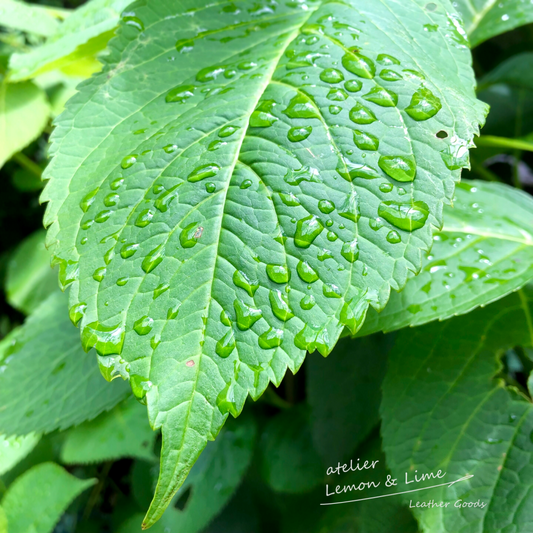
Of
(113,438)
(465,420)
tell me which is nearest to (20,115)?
(113,438)

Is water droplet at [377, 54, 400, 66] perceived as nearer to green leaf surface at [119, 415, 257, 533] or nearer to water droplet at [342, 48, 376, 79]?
water droplet at [342, 48, 376, 79]

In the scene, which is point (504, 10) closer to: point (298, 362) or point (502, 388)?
point (502, 388)

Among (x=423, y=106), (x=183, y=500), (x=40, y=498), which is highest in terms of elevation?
(x=423, y=106)

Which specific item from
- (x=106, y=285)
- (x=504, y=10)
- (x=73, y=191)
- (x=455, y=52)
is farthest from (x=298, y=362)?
(x=504, y=10)

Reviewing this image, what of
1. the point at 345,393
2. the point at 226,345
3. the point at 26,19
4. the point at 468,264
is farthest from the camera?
the point at 26,19

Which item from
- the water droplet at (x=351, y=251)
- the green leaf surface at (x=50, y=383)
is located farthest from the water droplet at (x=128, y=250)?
the green leaf surface at (x=50, y=383)

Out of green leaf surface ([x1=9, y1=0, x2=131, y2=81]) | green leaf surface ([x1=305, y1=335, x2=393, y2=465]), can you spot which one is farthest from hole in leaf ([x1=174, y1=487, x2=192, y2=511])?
green leaf surface ([x1=9, y1=0, x2=131, y2=81])

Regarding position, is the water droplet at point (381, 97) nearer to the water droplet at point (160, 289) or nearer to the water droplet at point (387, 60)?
the water droplet at point (387, 60)

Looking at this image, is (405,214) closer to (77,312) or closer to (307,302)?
(307,302)
